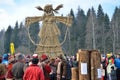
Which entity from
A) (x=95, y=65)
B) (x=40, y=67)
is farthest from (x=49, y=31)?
(x=95, y=65)

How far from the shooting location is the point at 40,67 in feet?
46.1

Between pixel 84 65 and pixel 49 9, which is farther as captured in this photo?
pixel 49 9

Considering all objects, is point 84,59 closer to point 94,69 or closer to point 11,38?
point 94,69

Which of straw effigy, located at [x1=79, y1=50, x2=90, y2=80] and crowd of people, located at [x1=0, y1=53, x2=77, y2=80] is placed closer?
straw effigy, located at [x1=79, y1=50, x2=90, y2=80]

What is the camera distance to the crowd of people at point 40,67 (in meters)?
11.5

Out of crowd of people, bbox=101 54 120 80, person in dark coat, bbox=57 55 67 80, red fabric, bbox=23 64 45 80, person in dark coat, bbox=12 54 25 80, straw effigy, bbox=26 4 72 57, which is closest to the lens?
red fabric, bbox=23 64 45 80

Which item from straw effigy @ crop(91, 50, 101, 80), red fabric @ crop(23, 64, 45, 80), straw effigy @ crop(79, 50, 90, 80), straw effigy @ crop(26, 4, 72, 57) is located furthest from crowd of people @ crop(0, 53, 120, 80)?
straw effigy @ crop(26, 4, 72, 57)

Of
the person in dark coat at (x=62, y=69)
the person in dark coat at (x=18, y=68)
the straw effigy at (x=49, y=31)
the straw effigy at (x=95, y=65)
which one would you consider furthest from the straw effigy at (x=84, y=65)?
the straw effigy at (x=49, y=31)

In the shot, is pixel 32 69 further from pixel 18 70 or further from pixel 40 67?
pixel 40 67

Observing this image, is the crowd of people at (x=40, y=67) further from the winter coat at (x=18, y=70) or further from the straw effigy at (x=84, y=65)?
the straw effigy at (x=84, y=65)

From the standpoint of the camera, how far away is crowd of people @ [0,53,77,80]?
11445mm

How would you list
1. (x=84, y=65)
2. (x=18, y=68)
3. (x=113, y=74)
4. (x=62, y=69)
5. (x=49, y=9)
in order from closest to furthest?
(x=84, y=65) < (x=18, y=68) < (x=62, y=69) < (x=113, y=74) < (x=49, y=9)

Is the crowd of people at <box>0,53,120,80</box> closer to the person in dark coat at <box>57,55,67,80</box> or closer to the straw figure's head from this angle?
the person in dark coat at <box>57,55,67,80</box>

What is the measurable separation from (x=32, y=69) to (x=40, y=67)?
8.63ft
